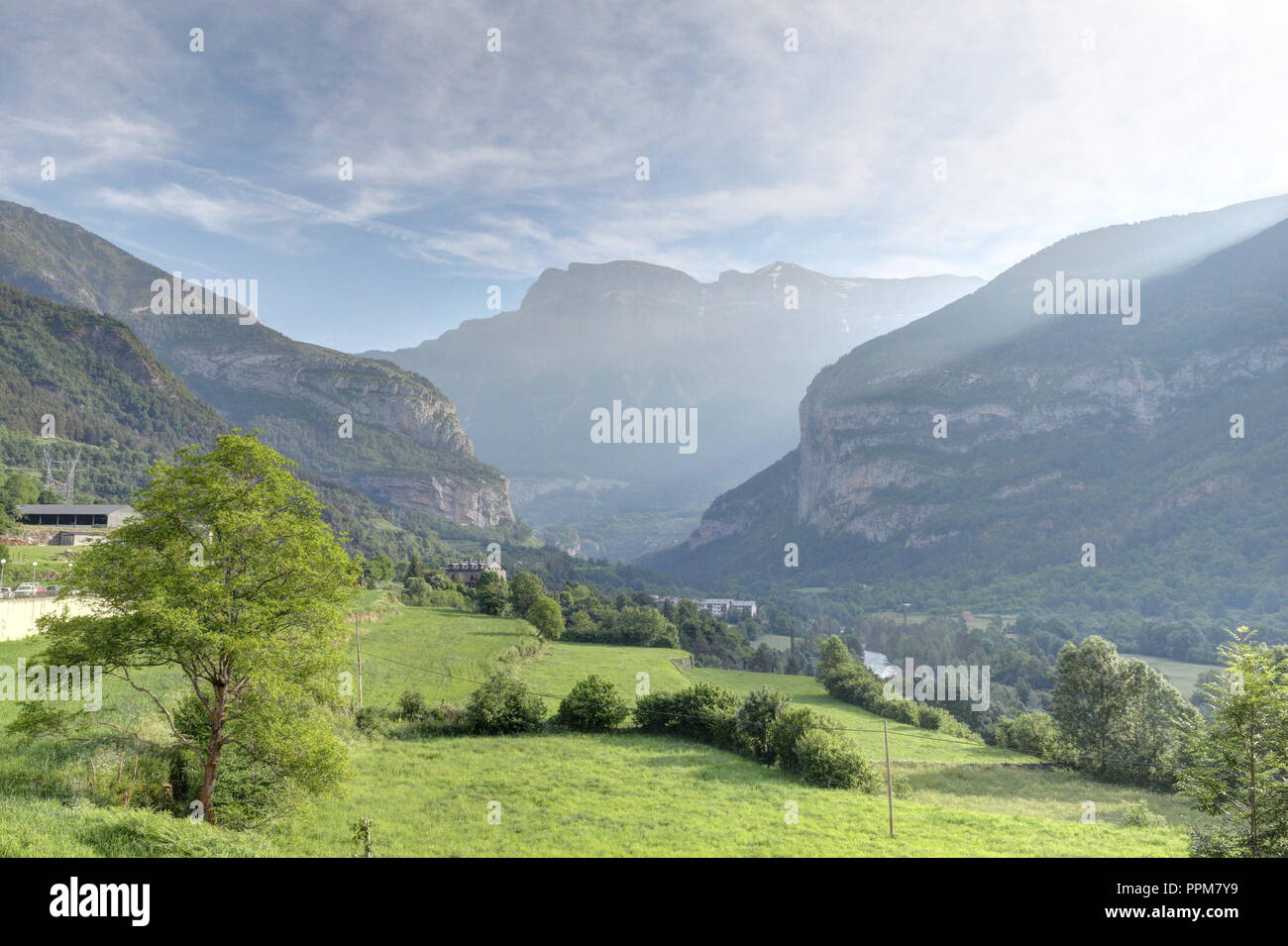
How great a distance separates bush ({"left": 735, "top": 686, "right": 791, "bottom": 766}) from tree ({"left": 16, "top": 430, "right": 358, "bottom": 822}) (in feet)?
89.3

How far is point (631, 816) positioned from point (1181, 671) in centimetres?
11978

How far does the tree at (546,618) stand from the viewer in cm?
8575

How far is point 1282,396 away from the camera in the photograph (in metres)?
191

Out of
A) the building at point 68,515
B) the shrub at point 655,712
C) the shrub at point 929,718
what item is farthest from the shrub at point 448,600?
the shrub at point 929,718

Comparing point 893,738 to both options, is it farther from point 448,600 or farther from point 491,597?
point 448,600

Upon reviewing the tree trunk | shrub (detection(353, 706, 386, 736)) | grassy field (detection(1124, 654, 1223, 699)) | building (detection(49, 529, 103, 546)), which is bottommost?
grassy field (detection(1124, 654, 1223, 699))

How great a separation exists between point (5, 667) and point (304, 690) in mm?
22113

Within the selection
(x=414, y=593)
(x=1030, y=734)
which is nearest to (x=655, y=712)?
(x=1030, y=734)

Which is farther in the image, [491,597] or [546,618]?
[491,597]

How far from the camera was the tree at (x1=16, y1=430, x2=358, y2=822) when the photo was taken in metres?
18.2

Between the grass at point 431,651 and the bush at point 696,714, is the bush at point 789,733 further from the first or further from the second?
the grass at point 431,651

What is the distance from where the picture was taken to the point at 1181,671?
104 meters

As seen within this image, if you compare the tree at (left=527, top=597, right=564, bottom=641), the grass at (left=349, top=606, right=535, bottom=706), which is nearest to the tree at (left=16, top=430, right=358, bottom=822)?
the grass at (left=349, top=606, right=535, bottom=706)

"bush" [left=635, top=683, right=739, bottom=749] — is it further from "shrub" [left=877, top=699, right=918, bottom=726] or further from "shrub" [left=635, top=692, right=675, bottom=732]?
"shrub" [left=877, top=699, right=918, bottom=726]
